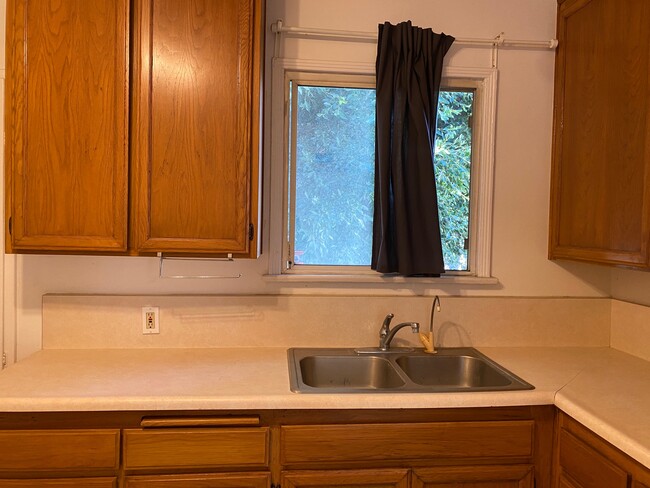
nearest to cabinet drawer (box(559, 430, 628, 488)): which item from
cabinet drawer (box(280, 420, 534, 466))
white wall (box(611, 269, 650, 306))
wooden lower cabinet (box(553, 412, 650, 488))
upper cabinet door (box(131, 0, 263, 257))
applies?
wooden lower cabinet (box(553, 412, 650, 488))

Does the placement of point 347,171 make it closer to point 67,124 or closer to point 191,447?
point 67,124

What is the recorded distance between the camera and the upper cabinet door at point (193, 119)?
1728 millimetres

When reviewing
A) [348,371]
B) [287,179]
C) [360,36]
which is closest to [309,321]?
[348,371]

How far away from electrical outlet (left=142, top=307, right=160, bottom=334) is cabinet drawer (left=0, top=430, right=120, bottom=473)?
613mm

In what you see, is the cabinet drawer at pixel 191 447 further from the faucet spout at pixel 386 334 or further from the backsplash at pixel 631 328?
the backsplash at pixel 631 328

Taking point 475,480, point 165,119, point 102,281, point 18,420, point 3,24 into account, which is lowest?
point 475,480

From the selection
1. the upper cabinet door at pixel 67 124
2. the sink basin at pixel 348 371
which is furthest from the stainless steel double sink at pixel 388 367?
the upper cabinet door at pixel 67 124

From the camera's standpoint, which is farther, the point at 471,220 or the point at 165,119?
the point at 471,220

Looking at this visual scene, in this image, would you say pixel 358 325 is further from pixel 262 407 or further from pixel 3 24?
pixel 3 24

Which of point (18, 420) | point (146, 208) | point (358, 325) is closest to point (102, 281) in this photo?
point (146, 208)

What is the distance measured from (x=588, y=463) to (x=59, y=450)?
63.2 inches

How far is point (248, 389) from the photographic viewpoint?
1576 mm

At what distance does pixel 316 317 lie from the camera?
7.04 ft

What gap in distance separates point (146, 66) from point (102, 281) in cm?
92
